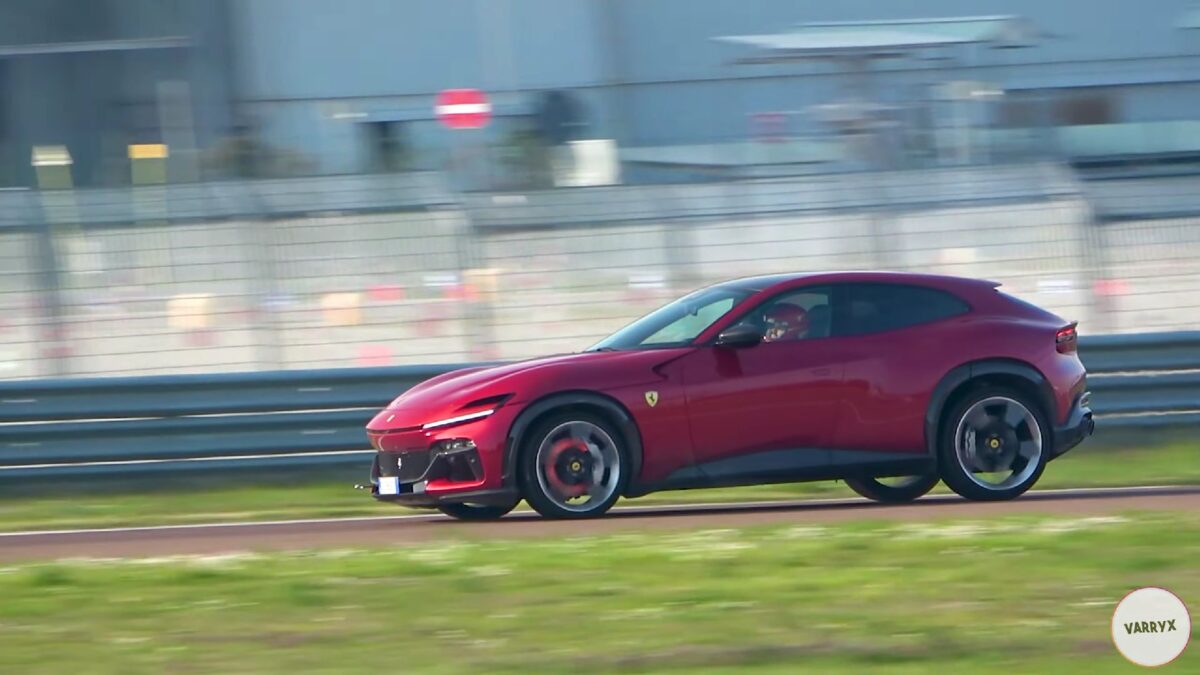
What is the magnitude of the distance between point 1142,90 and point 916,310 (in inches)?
296

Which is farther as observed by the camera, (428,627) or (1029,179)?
(1029,179)

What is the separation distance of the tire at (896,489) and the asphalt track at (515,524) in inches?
4.7

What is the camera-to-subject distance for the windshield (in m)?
10.3

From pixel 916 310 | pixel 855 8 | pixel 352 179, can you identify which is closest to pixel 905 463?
pixel 916 310

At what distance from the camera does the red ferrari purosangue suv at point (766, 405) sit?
990 centimetres

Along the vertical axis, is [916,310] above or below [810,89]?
below

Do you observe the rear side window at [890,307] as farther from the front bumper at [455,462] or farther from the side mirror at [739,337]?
the front bumper at [455,462]

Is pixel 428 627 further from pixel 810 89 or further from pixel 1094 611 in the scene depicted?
pixel 810 89

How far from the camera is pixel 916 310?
1044 centimetres

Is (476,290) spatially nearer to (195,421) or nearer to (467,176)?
(467,176)

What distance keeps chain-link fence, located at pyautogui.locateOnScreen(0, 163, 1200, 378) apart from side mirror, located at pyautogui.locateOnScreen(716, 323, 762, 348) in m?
3.51

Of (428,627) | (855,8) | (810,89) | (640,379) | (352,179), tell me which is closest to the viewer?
(428,627)

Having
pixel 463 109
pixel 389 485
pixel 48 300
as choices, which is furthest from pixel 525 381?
pixel 463 109

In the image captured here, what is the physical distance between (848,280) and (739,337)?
2.78ft
